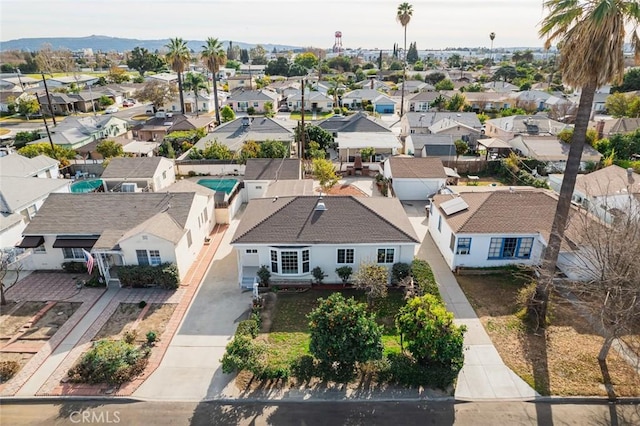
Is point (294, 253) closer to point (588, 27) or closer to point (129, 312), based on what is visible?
point (129, 312)

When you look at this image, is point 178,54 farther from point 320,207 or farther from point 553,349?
point 553,349

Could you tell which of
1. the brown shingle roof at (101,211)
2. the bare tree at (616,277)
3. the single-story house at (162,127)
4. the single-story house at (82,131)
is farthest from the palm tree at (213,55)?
the bare tree at (616,277)

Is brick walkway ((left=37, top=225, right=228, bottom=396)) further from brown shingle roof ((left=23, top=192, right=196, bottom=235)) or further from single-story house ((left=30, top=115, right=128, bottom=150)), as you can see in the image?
single-story house ((left=30, top=115, right=128, bottom=150))

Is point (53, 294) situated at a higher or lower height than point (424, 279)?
lower

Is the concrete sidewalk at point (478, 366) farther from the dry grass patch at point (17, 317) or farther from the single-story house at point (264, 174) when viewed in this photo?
the dry grass patch at point (17, 317)

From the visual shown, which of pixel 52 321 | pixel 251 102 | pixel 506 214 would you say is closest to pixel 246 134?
pixel 251 102

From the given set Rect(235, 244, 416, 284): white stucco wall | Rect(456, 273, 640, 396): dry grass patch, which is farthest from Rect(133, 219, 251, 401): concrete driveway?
Rect(456, 273, 640, 396): dry grass patch

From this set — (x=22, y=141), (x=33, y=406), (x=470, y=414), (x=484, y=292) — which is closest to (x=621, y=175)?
(x=484, y=292)
